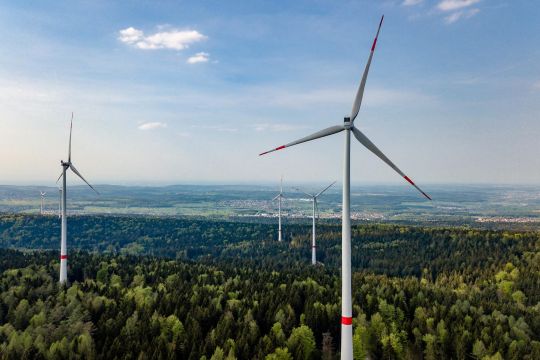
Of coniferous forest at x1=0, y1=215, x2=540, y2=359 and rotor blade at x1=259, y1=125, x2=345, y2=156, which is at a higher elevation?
rotor blade at x1=259, y1=125, x2=345, y2=156

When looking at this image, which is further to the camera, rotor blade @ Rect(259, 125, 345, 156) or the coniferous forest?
the coniferous forest

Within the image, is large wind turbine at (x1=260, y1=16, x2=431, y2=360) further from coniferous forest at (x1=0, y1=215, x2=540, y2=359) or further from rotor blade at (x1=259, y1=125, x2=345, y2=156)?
coniferous forest at (x1=0, y1=215, x2=540, y2=359)

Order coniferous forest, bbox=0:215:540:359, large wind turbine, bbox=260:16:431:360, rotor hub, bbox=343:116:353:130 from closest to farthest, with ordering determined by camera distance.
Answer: large wind turbine, bbox=260:16:431:360
rotor hub, bbox=343:116:353:130
coniferous forest, bbox=0:215:540:359

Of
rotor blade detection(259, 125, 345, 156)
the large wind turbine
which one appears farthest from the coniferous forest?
rotor blade detection(259, 125, 345, 156)

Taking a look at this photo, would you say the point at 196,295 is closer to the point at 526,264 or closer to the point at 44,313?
the point at 44,313

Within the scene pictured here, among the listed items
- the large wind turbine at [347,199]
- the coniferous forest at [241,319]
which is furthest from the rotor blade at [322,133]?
the coniferous forest at [241,319]

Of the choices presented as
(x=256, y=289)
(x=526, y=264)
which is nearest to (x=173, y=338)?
(x=256, y=289)

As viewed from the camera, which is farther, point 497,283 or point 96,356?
point 497,283

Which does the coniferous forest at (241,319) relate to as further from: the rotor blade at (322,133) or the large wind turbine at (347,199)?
the rotor blade at (322,133)

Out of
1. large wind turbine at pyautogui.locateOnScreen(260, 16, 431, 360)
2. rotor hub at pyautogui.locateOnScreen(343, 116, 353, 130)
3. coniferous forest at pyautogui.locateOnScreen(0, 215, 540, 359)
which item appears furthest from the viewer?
coniferous forest at pyautogui.locateOnScreen(0, 215, 540, 359)

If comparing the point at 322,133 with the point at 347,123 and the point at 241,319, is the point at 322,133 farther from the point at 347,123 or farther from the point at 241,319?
the point at 241,319

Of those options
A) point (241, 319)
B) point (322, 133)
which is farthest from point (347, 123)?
point (241, 319)
